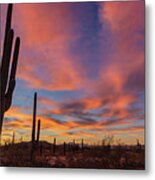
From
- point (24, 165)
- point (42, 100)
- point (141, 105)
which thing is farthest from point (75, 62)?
point (24, 165)

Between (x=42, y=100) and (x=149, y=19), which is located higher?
(x=149, y=19)

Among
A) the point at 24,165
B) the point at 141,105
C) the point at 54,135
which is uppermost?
the point at 141,105

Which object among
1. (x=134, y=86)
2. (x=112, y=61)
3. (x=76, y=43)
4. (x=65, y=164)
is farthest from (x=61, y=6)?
(x=65, y=164)

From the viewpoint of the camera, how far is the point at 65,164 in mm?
1518

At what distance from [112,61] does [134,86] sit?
13 centimetres

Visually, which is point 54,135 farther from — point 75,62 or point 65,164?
point 75,62

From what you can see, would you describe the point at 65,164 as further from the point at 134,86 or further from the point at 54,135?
the point at 134,86

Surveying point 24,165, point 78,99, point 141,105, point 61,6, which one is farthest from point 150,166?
point 61,6

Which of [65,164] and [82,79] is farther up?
[82,79]

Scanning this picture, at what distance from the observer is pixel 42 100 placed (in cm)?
155

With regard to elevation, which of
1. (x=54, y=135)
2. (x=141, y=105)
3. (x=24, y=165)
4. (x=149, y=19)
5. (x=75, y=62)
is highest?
(x=149, y=19)

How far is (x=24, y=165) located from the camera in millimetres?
1527

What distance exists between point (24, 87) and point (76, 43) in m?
0.26

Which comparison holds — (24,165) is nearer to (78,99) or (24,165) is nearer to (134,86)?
(78,99)
